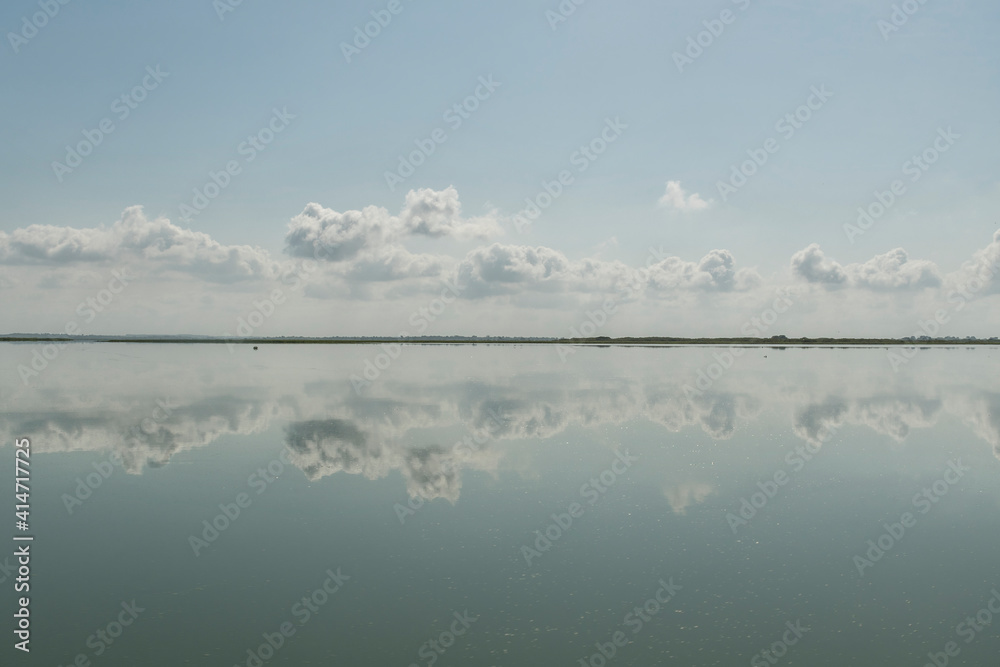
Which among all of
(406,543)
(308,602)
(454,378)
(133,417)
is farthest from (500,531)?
(454,378)

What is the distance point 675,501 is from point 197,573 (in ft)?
41.6

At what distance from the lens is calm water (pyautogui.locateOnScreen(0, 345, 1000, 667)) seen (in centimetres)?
1054

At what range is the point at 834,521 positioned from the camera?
55.7 feet

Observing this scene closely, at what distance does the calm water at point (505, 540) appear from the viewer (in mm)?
10539

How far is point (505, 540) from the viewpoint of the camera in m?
15.2

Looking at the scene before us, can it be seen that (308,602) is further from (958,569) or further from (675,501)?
(958,569)

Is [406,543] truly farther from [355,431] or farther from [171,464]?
[355,431]

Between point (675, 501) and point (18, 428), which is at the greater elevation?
point (18, 428)

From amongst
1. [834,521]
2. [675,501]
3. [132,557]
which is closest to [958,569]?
[834,521]

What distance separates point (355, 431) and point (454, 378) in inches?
1268

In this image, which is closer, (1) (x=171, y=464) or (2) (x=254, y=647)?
(2) (x=254, y=647)

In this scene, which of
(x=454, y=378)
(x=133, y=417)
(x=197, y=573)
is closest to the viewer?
(x=197, y=573)

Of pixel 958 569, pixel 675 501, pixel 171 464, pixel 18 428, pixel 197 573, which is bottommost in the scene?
pixel 958 569

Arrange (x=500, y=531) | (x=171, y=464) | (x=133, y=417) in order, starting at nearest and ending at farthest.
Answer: (x=500, y=531) < (x=171, y=464) < (x=133, y=417)
